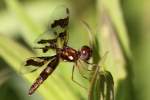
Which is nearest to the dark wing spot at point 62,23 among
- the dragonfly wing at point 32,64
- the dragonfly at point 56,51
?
the dragonfly at point 56,51

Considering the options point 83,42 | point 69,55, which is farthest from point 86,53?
point 83,42

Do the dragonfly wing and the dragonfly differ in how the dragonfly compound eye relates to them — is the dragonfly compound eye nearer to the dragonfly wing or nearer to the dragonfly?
the dragonfly

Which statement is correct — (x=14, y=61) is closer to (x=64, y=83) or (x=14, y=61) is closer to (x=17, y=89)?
(x=64, y=83)

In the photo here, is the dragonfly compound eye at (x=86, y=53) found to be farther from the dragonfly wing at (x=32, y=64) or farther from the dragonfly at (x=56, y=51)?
the dragonfly wing at (x=32, y=64)

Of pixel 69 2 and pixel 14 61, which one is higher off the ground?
pixel 69 2

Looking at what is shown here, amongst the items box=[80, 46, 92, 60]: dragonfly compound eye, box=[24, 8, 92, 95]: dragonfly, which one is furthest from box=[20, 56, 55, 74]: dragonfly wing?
box=[80, 46, 92, 60]: dragonfly compound eye

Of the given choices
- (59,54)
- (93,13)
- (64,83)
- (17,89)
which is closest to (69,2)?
(93,13)
